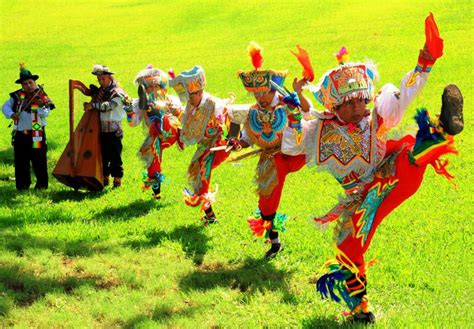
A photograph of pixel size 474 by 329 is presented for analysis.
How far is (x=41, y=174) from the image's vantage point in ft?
32.4

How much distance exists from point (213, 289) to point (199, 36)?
22322 millimetres

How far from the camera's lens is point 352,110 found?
5.25m

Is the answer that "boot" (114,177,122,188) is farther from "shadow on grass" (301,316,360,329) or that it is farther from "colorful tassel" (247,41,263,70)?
"shadow on grass" (301,316,360,329)

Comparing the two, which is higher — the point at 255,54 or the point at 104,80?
the point at 255,54

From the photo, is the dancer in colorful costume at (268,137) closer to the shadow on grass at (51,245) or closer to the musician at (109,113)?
the shadow on grass at (51,245)

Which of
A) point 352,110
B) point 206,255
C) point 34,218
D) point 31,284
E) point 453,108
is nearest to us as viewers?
point 453,108

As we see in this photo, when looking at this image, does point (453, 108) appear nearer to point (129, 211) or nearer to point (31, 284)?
point (31, 284)

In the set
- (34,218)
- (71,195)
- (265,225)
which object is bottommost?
(71,195)

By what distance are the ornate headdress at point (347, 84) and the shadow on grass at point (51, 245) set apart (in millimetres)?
3421

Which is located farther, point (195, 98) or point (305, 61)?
point (195, 98)

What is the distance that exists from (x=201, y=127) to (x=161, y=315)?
280 centimetres

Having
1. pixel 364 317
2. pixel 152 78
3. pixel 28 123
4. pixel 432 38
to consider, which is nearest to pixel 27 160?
pixel 28 123

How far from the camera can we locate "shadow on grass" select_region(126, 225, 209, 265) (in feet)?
23.6

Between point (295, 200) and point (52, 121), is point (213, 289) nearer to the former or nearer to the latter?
point (295, 200)
